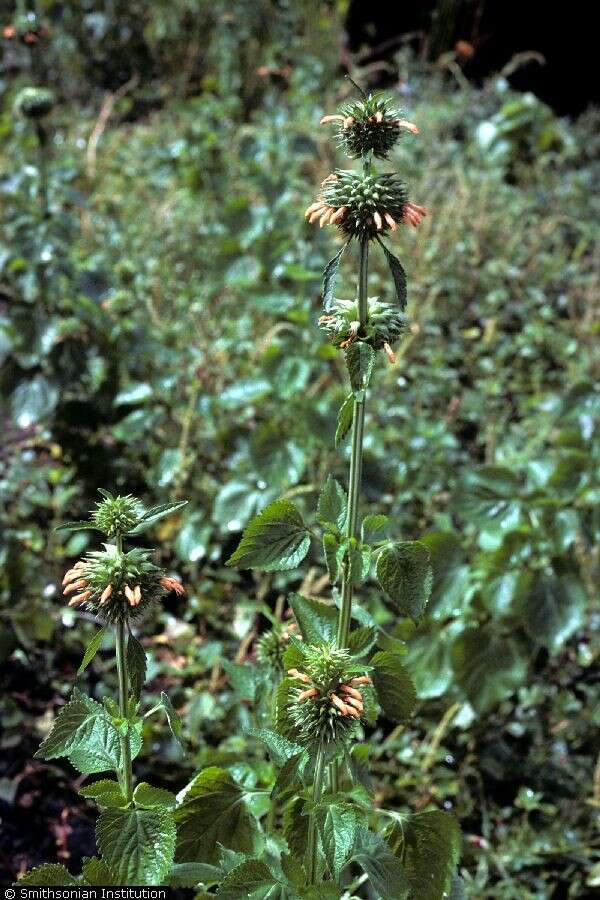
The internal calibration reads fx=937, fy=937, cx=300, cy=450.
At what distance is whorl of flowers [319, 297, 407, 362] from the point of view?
1004mm

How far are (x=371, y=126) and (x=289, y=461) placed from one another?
1209mm

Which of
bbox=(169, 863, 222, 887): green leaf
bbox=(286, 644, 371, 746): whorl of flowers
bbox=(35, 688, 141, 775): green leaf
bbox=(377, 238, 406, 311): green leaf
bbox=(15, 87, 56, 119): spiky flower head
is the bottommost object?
bbox=(169, 863, 222, 887): green leaf

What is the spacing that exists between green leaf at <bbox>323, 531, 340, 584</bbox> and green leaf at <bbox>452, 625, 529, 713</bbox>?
810mm

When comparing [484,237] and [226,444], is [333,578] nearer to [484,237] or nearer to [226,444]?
[226,444]

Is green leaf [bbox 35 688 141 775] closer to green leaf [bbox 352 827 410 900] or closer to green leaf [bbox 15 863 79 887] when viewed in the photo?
green leaf [bbox 15 863 79 887]

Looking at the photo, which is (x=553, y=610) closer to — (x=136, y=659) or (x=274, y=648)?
(x=274, y=648)

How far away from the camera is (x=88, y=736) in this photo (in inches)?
39.2

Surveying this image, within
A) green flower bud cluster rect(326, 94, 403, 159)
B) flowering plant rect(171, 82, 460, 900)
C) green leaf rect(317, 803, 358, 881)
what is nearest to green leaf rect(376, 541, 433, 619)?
flowering plant rect(171, 82, 460, 900)

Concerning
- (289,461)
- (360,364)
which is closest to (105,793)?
(360,364)

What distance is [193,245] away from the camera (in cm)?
340

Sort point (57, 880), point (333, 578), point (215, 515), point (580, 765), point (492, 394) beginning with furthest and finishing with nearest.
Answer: point (492, 394) < point (215, 515) < point (580, 765) < point (333, 578) < point (57, 880)

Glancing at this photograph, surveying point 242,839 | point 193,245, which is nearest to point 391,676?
point 242,839

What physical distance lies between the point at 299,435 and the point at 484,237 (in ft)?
5.68

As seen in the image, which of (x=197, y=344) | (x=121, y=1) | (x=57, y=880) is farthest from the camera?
(x=121, y=1)
